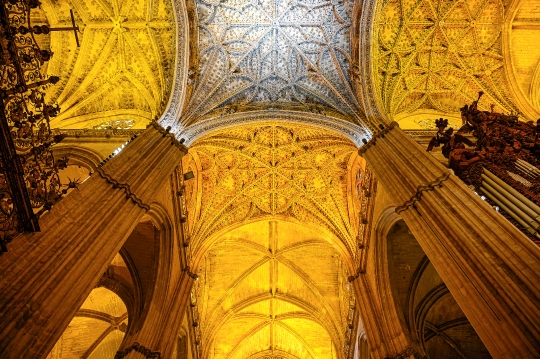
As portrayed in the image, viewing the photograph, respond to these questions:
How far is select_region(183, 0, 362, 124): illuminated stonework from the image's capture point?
13.0 meters

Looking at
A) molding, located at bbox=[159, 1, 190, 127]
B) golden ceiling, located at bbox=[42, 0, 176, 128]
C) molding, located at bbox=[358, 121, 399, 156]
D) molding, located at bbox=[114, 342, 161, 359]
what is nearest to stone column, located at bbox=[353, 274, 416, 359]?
molding, located at bbox=[358, 121, 399, 156]

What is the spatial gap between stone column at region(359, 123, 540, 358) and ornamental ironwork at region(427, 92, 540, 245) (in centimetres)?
23

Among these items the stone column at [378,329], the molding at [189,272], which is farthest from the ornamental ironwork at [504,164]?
the molding at [189,272]

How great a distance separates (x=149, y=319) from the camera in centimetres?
959

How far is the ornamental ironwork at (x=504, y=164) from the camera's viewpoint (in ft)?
18.6

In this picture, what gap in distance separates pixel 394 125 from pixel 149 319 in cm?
736

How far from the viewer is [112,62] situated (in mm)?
12711

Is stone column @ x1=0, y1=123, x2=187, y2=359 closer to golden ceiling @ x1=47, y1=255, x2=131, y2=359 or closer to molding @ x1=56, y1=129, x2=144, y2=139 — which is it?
molding @ x1=56, y1=129, x2=144, y2=139

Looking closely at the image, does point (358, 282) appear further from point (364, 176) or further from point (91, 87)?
point (91, 87)

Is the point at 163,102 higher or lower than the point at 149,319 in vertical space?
higher

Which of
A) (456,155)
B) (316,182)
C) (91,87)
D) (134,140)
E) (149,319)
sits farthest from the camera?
(316,182)

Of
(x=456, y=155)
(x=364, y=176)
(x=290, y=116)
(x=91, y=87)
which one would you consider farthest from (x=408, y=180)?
(x=91, y=87)

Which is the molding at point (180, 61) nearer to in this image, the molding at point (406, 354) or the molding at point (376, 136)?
the molding at point (376, 136)

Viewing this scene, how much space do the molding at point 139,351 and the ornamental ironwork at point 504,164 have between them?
7.21 m
